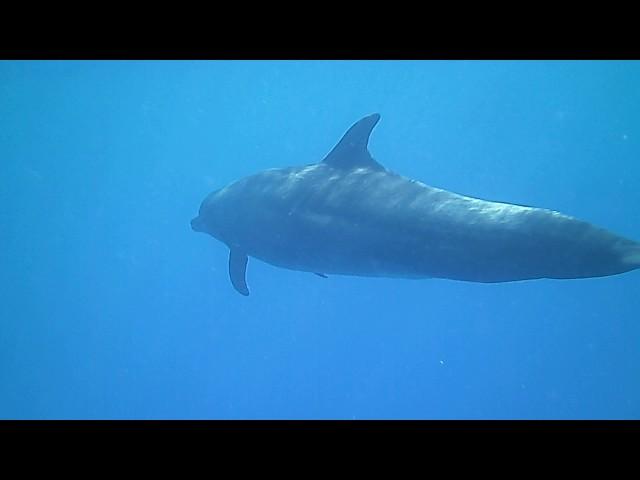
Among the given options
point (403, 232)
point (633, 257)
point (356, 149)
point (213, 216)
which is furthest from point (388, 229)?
point (213, 216)

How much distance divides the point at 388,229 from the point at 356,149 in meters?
1.59

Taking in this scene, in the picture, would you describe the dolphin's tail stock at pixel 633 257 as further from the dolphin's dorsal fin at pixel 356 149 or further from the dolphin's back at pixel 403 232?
the dolphin's dorsal fin at pixel 356 149

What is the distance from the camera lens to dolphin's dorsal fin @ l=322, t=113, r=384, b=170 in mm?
8680

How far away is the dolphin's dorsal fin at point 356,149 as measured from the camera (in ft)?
28.5

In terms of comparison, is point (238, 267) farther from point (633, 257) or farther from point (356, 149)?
point (633, 257)

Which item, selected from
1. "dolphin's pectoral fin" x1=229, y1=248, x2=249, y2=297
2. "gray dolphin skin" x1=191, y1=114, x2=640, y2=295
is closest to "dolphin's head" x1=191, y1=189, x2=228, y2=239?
"gray dolphin skin" x1=191, y1=114, x2=640, y2=295

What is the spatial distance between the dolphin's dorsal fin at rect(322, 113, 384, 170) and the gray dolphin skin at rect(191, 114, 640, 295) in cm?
2

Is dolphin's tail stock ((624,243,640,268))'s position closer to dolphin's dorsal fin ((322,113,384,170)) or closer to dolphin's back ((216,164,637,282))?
dolphin's back ((216,164,637,282))

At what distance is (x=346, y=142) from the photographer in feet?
28.8

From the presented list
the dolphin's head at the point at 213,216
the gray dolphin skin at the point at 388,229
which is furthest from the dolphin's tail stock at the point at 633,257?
the dolphin's head at the point at 213,216

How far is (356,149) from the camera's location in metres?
8.83
